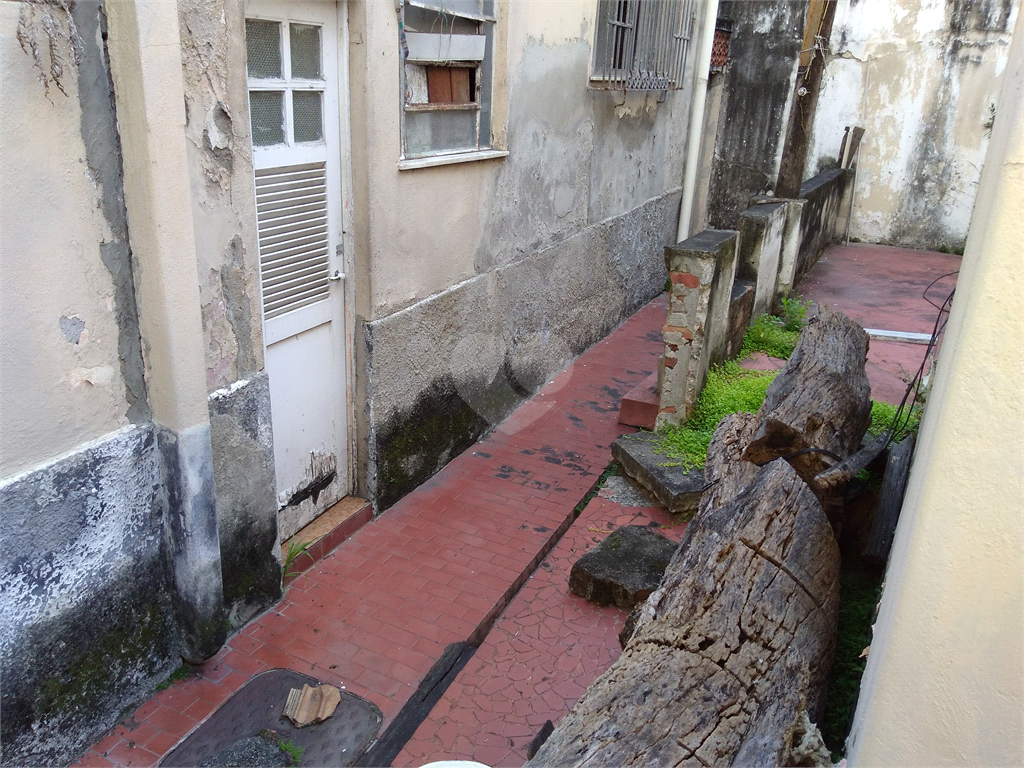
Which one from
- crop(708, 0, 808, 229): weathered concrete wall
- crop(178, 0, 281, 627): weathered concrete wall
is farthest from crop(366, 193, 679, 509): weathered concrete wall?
crop(708, 0, 808, 229): weathered concrete wall

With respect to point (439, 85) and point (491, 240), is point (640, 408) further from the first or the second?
point (439, 85)

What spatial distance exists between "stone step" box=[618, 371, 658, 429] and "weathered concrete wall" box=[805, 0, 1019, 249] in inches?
310

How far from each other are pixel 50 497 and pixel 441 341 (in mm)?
2797

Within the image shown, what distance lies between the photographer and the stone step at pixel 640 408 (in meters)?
6.06

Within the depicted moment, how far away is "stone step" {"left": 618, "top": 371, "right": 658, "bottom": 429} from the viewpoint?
6062 millimetres

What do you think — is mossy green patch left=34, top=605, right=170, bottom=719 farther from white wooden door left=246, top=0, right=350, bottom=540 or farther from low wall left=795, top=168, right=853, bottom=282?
low wall left=795, top=168, right=853, bottom=282

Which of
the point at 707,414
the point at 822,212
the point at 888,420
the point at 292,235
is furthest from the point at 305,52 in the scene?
the point at 822,212

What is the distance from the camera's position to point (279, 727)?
3291 mm

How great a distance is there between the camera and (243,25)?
3332 millimetres

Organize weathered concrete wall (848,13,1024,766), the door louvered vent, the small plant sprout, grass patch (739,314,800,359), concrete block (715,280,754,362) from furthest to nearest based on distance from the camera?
grass patch (739,314,800,359) < concrete block (715,280,754,362) < the small plant sprout < the door louvered vent < weathered concrete wall (848,13,1024,766)

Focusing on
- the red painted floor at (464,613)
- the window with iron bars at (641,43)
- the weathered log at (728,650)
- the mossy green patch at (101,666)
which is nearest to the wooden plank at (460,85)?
the window with iron bars at (641,43)

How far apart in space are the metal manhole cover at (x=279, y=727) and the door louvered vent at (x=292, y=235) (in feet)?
5.94

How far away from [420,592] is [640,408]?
2.61 metres

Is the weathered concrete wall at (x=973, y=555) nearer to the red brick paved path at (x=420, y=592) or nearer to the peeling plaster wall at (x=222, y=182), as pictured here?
the red brick paved path at (x=420, y=592)
